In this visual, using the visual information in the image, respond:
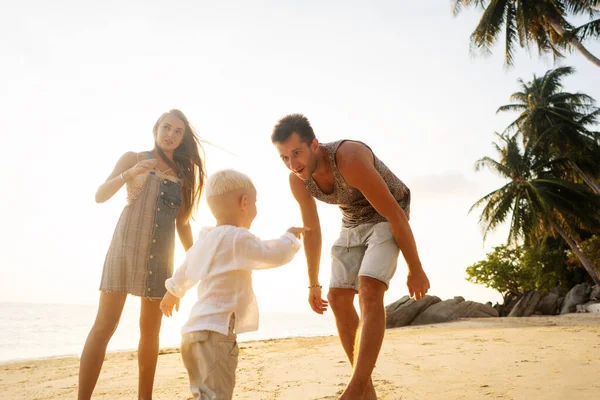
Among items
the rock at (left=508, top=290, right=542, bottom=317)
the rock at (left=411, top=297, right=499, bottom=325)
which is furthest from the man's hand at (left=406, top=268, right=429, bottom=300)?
the rock at (left=508, top=290, right=542, bottom=317)

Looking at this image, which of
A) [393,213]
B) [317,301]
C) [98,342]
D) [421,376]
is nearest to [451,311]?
[421,376]

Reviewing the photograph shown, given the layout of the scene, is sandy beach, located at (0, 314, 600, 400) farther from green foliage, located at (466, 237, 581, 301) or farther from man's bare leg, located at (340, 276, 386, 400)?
green foliage, located at (466, 237, 581, 301)

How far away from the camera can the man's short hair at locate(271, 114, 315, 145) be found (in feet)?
10.1

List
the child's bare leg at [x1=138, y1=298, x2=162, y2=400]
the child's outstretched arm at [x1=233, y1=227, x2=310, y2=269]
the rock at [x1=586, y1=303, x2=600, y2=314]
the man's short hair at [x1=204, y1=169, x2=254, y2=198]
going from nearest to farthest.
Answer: the child's outstretched arm at [x1=233, y1=227, x2=310, y2=269] → the man's short hair at [x1=204, y1=169, x2=254, y2=198] → the child's bare leg at [x1=138, y1=298, x2=162, y2=400] → the rock at [x1=586, y1=303, x2=600, y2=314]

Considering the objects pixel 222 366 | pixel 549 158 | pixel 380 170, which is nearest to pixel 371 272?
pixel 380 170

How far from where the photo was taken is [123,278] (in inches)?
133

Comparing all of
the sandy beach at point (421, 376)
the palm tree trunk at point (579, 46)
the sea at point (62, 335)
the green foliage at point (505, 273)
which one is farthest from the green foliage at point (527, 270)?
the sandy beach at point (421, 376)

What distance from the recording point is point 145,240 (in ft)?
11.6

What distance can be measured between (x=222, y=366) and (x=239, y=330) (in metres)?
0.20

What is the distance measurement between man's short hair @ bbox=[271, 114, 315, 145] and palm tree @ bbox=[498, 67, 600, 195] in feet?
92.0

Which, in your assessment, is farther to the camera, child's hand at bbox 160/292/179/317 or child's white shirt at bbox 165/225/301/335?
child's hand at bbox 160/292/179/317

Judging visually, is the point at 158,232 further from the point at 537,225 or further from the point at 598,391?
the point at 537,225

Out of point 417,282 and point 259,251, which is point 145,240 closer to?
point 259,251

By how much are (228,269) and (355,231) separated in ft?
3.73
